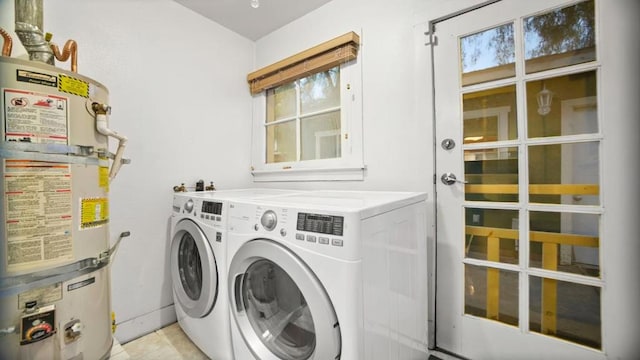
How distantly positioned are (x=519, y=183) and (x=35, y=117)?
78.2 inches

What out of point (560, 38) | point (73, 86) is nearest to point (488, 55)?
point (560, 38)

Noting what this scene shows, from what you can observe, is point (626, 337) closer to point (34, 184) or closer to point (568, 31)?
point (568, 31)

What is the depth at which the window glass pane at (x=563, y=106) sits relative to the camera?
1.14m

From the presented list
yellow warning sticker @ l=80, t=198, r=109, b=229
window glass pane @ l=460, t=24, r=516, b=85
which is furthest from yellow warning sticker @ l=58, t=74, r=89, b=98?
window glass pane @ l=460, t=24, r=516, b=85

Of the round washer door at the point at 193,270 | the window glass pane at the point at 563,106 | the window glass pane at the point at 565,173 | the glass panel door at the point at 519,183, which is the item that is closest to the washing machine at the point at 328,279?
the round washer door at the point at 193,270

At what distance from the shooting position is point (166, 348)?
159 centimetres

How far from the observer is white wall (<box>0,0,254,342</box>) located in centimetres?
160

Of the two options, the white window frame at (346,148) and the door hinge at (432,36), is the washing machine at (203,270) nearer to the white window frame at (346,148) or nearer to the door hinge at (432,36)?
the white window frame at (346,148)

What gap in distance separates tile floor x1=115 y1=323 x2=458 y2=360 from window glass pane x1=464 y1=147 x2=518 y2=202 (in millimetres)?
932

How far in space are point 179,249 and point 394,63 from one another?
6.09ft

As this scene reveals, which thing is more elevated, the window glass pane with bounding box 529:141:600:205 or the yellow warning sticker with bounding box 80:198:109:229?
the window glass pane with bounding box 529:141:600:205

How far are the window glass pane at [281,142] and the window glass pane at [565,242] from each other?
1.73 metres

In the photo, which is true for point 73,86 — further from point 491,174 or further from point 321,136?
point 491,174

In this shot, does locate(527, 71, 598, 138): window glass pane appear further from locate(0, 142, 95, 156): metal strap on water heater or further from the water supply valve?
the water supply valve
